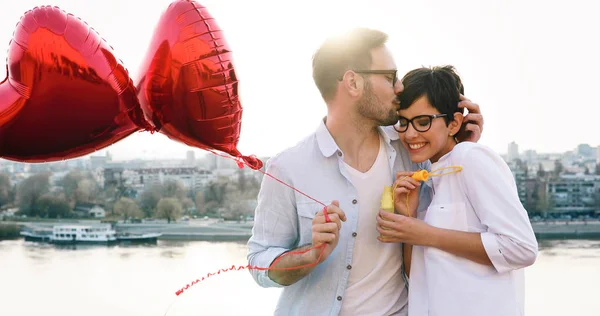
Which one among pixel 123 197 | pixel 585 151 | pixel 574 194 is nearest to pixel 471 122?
pixel 123 197

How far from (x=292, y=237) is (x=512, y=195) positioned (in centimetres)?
35

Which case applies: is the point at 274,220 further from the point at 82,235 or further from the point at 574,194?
the point at 574,194

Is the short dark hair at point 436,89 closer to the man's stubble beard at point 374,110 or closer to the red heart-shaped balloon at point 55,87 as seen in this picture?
the man's stubble beard at point 374,110

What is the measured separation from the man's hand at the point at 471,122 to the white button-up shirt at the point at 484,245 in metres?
0.07

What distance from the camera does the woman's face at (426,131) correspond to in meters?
0.97

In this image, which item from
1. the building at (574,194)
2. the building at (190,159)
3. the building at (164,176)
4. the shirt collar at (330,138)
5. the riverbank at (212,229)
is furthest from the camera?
the building at (190,159)

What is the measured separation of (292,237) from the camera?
41.1 inches

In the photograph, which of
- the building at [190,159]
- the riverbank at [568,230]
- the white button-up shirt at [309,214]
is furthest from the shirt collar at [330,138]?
the building at [190,159]

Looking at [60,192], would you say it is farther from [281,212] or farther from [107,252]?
[281,212]

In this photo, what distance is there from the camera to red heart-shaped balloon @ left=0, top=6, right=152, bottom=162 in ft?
2.70

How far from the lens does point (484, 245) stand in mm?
878

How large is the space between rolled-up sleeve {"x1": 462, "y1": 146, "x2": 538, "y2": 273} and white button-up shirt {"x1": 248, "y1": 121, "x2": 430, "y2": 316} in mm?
144

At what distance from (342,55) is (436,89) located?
0.53 feet

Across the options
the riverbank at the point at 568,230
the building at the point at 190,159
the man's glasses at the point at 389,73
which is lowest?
the riverbank at the point at 568,230
